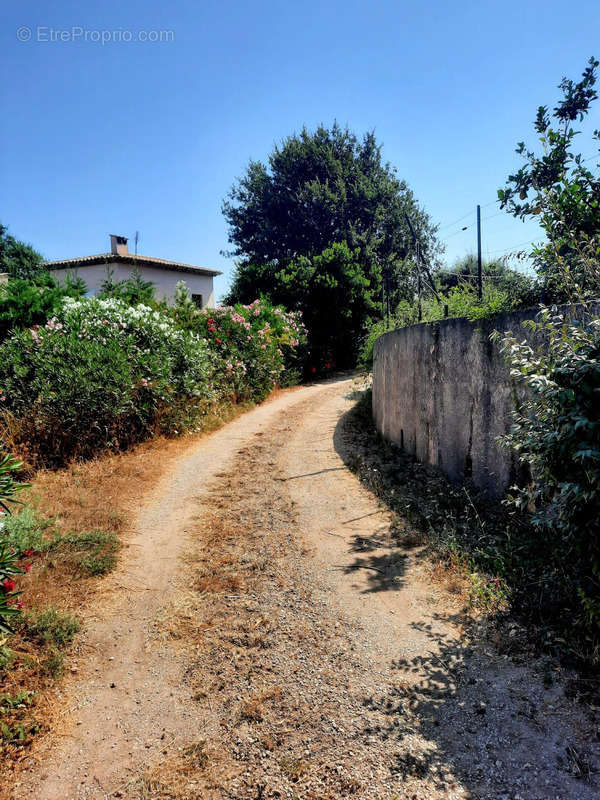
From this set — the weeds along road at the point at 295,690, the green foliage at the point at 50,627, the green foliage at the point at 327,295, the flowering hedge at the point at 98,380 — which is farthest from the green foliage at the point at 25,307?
the green foliage at the point at 327,295

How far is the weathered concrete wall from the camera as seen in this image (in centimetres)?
489

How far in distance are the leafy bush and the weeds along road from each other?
3275 millimetres

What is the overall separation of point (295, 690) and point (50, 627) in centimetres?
188

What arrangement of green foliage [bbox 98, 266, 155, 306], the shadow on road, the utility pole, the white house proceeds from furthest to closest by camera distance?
1. the white house
2. green foliage [bbox 98, 266, 155, 306]
3. the utility pole
4. the shadow on road

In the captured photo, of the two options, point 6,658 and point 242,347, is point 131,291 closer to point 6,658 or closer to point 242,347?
point 242,347

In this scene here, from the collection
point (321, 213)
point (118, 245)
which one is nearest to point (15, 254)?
point (118, 245)

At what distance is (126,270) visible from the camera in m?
23.1

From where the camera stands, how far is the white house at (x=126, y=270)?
22.8m

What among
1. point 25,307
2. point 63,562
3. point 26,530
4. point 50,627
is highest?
point 25,307

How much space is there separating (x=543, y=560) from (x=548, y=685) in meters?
1.21

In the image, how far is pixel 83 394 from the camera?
7.33m

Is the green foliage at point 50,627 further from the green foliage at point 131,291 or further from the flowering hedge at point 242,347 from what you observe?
the green foliage at point 131,291

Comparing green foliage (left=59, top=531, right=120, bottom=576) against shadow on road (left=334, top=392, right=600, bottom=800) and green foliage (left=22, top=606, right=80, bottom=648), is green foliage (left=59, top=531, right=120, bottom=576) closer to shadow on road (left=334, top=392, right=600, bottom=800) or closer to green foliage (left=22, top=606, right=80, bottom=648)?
green foliage (left=22, top=606, right=80, bottom=648)

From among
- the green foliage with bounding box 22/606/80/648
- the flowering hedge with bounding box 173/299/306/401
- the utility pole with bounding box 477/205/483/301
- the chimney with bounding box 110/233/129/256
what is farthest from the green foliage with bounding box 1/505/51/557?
the chimney with bounding box 110/233/129/256
